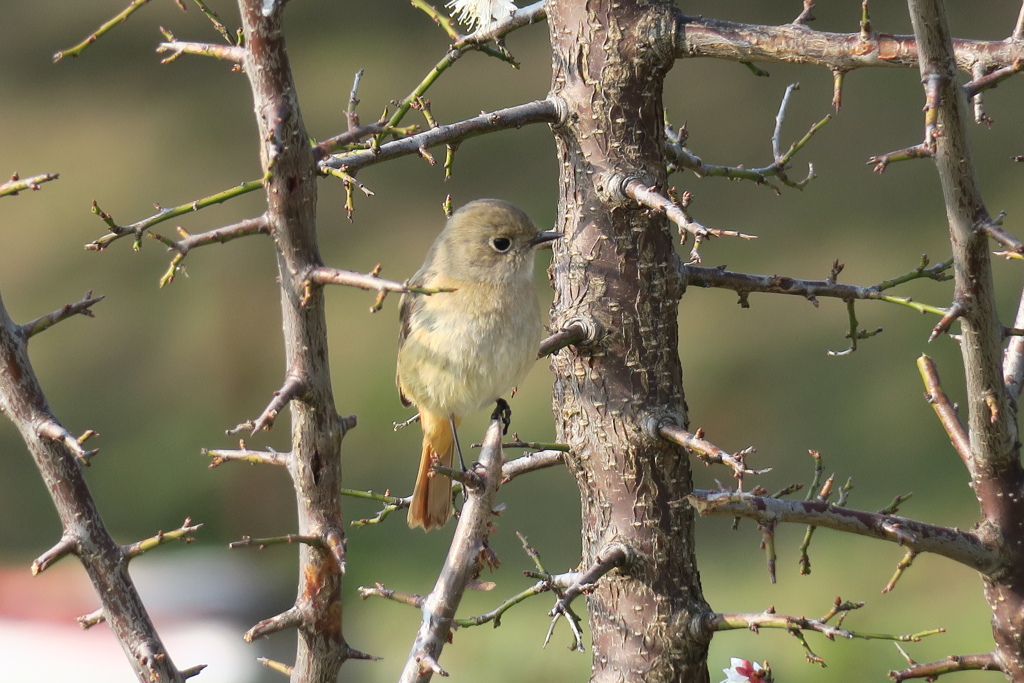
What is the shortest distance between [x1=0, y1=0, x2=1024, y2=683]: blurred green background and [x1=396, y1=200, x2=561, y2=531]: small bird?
2486 millimetres

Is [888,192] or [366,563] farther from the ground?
[888,192]

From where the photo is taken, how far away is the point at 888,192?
251 inches

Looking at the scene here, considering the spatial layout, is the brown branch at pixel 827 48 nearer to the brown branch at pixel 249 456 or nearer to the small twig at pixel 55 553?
the brown branch at pixel 249 456

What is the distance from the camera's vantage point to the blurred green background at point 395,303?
4859mm

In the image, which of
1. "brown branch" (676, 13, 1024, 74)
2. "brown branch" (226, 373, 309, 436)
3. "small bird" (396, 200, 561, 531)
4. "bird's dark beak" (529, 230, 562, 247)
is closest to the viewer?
"brown branch" (226, 373, 309, 436)

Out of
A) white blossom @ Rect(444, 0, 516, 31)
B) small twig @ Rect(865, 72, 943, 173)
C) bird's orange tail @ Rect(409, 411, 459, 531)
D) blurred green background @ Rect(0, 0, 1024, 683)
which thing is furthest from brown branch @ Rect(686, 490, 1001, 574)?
blurred green background @ Rect(0, 0, 1024, 683)

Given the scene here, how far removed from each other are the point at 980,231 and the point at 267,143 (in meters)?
0.79

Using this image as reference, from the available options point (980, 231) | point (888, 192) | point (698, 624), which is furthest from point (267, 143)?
point (888, 192)

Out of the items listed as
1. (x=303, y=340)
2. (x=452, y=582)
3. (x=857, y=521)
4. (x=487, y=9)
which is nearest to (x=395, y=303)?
(x=487, y=9)

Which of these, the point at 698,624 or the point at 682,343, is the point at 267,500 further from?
the point at 698,624

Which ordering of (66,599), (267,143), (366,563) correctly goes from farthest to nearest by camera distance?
1. (366,563)
2. (66,599)
3. (267,143)

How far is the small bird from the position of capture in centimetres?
198

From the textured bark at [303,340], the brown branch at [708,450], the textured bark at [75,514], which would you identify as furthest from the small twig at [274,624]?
the brown branch at [708,450]

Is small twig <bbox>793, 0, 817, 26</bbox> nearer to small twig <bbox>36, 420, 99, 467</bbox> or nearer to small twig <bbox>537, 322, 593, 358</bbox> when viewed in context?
small twig <bbox>537, 322, 593, 358</bbox>
